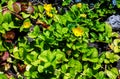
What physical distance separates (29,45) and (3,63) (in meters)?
0.23

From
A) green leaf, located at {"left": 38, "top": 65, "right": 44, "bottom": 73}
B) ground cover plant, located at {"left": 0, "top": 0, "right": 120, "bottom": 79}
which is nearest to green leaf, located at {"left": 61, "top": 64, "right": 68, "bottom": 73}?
ground cover plant, located at {"left": 0, "top": 0, "right": 120, "bottom": 79}

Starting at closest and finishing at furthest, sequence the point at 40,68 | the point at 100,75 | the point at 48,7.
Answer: the point at 40,68 → the point at 100,75 → the point at 48,7

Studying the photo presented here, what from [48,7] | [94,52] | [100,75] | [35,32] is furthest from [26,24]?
[100,75]

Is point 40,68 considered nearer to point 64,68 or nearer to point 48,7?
point 64,68

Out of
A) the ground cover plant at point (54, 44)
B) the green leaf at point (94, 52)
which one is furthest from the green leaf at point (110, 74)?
the green leaf at point (94, 52)

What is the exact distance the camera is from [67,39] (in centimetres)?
223

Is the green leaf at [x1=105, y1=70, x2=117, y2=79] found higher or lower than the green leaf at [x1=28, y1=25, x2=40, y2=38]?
lower

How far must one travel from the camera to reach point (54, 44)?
2.24 metres

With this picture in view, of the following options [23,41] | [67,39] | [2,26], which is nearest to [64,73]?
[67,39]

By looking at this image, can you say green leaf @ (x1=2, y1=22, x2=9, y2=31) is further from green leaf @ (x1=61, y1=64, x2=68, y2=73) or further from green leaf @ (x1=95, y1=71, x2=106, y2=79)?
green leaf @ (x1=95, y1=71, x2=106, y2=79)

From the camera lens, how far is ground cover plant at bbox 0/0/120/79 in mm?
2207

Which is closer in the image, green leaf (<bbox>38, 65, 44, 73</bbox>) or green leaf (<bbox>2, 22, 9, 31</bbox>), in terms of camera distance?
green leaf (<bbox>38, 65, 44, 73</bbox>)

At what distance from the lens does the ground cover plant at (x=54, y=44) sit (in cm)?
221

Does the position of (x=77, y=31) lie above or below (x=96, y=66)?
above
